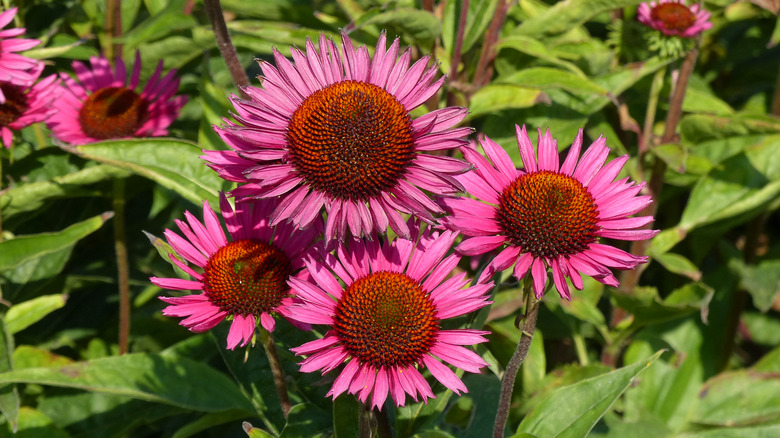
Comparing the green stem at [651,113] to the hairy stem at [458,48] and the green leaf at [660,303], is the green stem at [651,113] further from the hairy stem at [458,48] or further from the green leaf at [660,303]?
the hairy stem at [458,48]

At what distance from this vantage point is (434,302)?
1378 millimetres

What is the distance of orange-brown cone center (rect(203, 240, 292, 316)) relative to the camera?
4.54ft

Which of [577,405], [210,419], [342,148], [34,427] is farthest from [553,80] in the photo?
[34,427]

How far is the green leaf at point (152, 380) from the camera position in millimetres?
1795

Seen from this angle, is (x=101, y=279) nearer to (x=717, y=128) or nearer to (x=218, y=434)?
(x=218, y=434)

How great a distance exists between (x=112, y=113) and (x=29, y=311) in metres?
0.63

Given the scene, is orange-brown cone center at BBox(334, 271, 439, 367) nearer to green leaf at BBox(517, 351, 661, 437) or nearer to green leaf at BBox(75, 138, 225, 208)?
Answer: green leaf at BBox(517, 351, 661, 437)

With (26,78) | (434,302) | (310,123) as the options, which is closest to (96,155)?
(26,78)

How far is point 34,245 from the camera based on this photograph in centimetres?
199

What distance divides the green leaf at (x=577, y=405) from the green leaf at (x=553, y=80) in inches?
32.4

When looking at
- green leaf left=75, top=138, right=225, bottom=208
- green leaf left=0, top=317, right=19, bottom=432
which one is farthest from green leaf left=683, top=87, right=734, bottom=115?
green leaf left=0, top=317, right=19, bottom=432

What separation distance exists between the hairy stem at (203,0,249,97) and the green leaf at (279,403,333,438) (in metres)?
0.72

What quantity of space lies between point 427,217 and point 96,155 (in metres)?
1.00

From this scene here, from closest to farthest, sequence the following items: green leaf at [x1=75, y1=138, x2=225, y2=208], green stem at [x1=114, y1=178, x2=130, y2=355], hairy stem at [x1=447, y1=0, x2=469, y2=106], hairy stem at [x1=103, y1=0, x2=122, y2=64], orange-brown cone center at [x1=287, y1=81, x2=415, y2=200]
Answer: orange-brown cone center at [x1=287, y1=81, x2=415, y2=200] → green leaf at [x1=75, y1=138, x2=225, y2=208] → hairy stem at [x1=447, y1=0, x2=469, y2=106] → green stem at [x1=114, y1=178, x2=130, y2=355] → hairy stem at [x1=103, y1=0, x2=122, y2=64]
